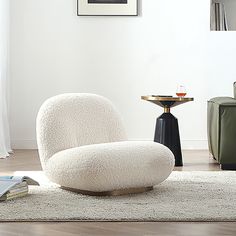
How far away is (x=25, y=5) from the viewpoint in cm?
719

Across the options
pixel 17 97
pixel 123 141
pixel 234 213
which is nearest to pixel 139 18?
pixel 17 97

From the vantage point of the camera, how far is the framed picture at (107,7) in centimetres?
717

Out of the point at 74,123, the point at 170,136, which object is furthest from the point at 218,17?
the point at 74,123

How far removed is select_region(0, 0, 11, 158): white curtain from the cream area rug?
6.71 ft

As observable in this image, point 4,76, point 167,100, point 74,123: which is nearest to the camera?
point 74,123

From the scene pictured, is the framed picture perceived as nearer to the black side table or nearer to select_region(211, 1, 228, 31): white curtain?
select_region(211, 1, 228, 31): white curtain

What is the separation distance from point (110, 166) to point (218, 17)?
3775mm

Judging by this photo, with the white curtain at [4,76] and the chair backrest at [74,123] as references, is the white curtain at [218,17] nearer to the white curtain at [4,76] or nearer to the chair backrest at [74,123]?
Answer: the white curtain at [4,76]

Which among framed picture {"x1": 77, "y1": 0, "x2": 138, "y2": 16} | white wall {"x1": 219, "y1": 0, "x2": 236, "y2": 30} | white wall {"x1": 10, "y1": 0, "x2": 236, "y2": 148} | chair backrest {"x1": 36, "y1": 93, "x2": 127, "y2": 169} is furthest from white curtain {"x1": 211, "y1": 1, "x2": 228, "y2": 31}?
chair backrest {"x1": 36, "y1": 93, "x2": 127, "y2": 169}

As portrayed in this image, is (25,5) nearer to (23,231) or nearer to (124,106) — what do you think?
(124,106)

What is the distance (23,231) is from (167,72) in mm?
4266

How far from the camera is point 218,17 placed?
7383 millimetres

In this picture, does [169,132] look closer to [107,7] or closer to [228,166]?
[228,166]

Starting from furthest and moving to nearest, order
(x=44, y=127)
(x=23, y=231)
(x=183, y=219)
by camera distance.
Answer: (x=44, y=127) < (x=183, y=219) < (x=23, y=231)
